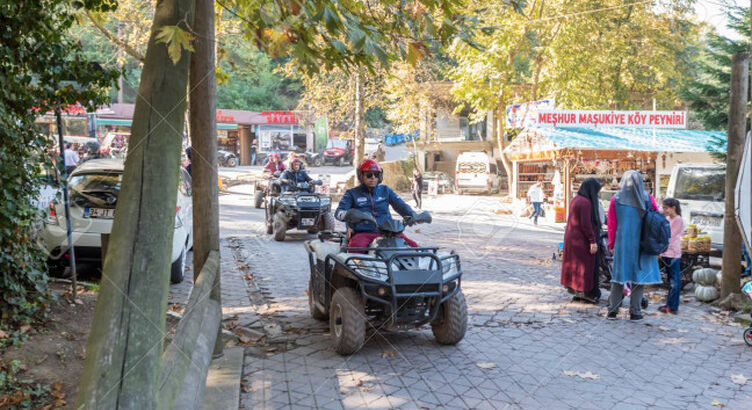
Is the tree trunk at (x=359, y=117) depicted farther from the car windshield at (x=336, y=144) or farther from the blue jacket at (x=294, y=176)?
the car windshield at (x=336, y=144)

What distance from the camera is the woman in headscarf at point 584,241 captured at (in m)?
8.48

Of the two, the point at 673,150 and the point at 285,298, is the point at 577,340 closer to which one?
the point at 285,298

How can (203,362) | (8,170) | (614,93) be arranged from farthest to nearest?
(614,93) < (8,170) < (203,362)

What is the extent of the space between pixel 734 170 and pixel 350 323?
6007mm

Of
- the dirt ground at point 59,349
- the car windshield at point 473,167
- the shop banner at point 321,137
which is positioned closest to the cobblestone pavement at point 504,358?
the dirt ground at point 59,349

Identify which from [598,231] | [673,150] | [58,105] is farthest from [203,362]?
[673,150]

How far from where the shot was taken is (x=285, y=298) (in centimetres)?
844

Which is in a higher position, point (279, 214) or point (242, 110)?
point (242, 110)

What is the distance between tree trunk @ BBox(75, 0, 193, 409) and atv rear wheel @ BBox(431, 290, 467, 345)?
400cm

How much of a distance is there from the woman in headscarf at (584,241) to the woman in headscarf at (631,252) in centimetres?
54

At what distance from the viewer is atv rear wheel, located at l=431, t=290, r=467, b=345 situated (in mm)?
6105

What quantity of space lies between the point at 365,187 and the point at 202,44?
236cm

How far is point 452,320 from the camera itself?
6.10 meters

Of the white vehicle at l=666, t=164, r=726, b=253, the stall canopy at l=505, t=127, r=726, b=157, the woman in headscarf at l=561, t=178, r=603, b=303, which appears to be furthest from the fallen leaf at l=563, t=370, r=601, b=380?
the stall canopy at l=505, t=127, r=726, b=157
